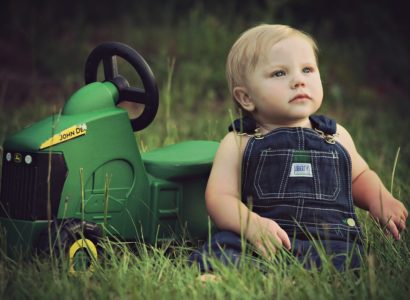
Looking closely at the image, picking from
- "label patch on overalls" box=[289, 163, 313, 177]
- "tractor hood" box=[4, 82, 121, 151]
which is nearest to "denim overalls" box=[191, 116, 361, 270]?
"label patch on overalls" box=[289, 163, 313, 177]

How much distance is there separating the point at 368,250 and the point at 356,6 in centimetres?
654

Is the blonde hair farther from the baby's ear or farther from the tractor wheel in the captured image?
the tractor wheel

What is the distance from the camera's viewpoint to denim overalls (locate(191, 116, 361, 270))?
2404mm

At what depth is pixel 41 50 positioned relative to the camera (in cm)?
678

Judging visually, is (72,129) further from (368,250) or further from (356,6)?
(356,6)

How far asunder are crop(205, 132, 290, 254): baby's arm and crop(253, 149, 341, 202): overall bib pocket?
0.09 m

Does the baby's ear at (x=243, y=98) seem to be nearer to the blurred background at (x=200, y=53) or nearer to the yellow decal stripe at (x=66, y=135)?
the yellow decal stripe at (x=66, y=135)

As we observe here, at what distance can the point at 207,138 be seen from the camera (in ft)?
12.9

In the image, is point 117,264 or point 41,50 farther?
point 41,50

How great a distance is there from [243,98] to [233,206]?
43cm

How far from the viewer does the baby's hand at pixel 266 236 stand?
2.28 metres

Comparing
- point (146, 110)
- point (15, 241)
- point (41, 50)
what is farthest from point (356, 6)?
point (15, 241)

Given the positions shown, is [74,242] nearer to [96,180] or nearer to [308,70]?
[96,180]

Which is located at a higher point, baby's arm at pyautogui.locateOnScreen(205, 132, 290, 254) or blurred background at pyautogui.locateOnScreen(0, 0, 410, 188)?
blurred background at pyautogui.locateOnScreen(0, 0, 410, 188)
